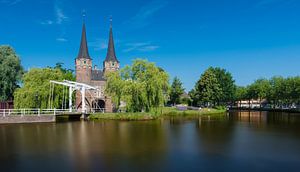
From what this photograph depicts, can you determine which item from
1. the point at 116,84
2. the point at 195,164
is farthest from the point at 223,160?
the point at 116,84

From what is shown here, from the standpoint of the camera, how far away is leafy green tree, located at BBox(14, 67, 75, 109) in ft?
107

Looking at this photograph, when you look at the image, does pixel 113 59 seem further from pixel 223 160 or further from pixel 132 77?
pixel 223 160

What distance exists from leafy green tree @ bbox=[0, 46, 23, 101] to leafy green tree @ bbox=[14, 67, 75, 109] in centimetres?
437

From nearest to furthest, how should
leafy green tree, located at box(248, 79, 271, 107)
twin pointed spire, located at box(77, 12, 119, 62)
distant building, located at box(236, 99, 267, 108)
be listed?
twin pointed spire, located at box(77, 12, 119, 62) → leafy green tree, located at box(248, 79, 271, 107) → distant building, located at box(236, 99, 267, 108)

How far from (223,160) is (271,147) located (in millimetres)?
4594

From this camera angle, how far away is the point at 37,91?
109 ft

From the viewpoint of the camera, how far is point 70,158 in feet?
35.8

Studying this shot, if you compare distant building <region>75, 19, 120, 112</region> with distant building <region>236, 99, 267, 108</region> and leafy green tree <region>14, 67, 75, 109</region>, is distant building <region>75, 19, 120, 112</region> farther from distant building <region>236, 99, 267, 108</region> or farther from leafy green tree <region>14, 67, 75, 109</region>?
distant building <region>236, 99, 267, 108</region>

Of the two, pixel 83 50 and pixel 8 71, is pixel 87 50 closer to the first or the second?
pixel 83 50

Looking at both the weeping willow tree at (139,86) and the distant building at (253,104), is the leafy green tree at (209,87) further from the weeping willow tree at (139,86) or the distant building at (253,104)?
the distant building at (253,104)

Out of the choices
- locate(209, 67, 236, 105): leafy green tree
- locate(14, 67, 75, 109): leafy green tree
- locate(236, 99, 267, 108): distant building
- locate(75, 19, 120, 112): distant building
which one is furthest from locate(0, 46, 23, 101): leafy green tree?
locate(236, 99, 267, 108): distant building

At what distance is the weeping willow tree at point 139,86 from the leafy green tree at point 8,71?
596 inches

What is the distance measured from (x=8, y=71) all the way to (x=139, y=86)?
66.7 feet

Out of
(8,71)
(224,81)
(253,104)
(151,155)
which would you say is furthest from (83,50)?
(253,104)
